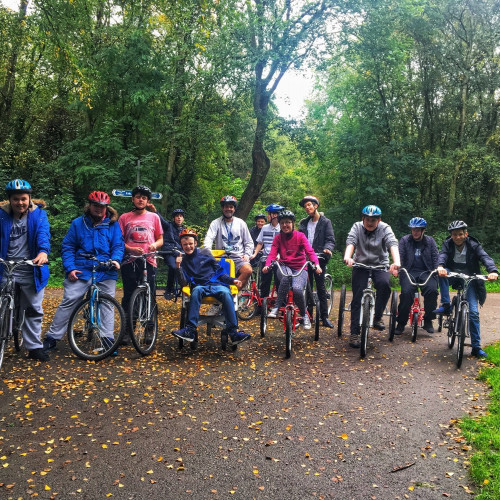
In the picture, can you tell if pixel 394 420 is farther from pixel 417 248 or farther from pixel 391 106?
pixel 391 106

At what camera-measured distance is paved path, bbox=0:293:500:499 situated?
3443 millimetres

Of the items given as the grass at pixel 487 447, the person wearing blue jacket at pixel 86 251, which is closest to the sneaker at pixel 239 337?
the person wearing blue jacket at pixel 86 251

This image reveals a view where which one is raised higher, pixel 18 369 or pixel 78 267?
pixel 78 267

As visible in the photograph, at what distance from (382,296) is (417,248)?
1523 millimetres

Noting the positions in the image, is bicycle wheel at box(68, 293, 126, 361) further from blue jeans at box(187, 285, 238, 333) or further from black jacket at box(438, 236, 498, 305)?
black jacket at box(438, 236, 498, 305)

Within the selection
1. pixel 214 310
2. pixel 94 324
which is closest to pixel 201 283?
pixel 214 310

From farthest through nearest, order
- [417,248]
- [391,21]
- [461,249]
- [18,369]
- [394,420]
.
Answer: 1. [391,21]
2. [417,248]
3. [461,249]
4. [18,369]
5. [394,420]

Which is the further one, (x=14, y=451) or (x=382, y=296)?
(x=382, y=296)

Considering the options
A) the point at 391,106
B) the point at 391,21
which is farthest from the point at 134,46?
the point at 391,106

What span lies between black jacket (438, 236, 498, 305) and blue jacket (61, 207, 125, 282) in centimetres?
468

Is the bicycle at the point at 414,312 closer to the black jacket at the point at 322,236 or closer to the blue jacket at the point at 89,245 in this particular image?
the black jacket at the point at 322,236

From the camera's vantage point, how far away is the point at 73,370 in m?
5.92

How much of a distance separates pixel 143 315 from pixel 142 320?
69 mm

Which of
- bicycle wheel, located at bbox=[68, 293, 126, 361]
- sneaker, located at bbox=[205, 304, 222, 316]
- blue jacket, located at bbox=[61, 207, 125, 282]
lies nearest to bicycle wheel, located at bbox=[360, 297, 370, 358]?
sneaker, located at bbox=[205, 304, 222, 316]
